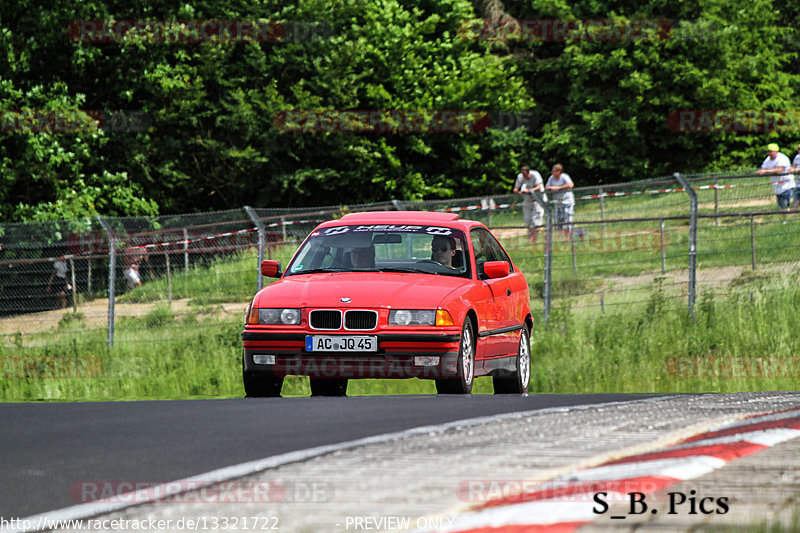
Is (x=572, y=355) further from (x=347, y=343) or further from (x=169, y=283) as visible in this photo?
(x=169, y=283)

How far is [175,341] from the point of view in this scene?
18281mm

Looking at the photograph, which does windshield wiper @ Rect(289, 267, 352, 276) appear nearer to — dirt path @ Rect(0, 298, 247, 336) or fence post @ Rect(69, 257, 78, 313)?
dirt path @ Rect(0, 298, 247, 336)

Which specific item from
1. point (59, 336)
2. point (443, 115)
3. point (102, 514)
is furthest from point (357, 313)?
point (443, 115)

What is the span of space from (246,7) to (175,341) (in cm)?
2287

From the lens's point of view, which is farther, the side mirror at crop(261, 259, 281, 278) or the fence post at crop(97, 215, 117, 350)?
the fence post at crop(97, 215, 117, 350)

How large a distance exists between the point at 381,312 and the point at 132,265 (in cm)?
918

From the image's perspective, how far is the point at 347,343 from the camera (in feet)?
35.4

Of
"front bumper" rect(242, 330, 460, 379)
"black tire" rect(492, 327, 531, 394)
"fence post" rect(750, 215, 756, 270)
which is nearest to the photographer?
"front bumper" rect(242, 330, 460, 379)

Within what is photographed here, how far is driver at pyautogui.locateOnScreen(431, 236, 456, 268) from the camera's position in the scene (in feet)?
39.1

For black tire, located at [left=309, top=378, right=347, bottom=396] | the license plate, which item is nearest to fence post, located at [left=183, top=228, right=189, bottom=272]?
black tire, located at [left=309, top=378, right=347, bottom=396]

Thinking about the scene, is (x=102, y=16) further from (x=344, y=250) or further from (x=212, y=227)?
(x=344, y=250)

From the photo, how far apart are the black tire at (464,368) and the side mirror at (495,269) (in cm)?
64

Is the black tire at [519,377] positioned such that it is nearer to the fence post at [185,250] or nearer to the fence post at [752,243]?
the fence post at [752,243]

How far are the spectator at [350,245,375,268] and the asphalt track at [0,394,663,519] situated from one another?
1.46 metres
